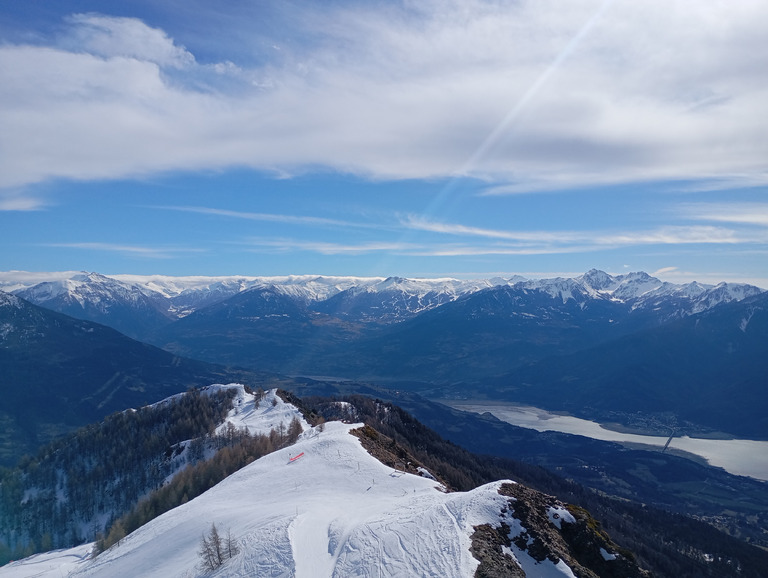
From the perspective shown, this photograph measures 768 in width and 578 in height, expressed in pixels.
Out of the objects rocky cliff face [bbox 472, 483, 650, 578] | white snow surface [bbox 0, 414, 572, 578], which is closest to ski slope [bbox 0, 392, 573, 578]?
white snow surface [bbox 0, 414, 572, 578]

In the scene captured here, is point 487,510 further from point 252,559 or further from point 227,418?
point 227,418

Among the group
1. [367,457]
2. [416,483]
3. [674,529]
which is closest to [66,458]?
[367,457]

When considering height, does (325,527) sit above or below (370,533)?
below

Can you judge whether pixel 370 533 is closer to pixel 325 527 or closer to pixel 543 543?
pixel 325 527

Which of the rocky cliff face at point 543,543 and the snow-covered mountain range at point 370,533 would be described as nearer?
the snow-covered mountain range at point 370,533

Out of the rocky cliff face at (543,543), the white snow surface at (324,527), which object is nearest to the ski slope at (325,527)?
the white snow surface at (324,527)

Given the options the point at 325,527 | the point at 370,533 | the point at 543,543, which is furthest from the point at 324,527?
the point at 543,543

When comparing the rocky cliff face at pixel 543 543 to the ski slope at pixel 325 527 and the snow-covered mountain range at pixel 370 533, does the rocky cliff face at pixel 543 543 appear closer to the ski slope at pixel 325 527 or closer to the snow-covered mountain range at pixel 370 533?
the snow-covered mountain range at pixel 370 533
